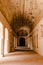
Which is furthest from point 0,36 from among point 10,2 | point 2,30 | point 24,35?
point 24,35

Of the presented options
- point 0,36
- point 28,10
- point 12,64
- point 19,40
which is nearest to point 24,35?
point 19,40

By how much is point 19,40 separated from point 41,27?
2619cm

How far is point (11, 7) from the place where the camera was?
1347 cm

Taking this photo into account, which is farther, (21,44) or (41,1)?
(21,44)

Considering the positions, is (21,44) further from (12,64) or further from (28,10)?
(12,64)

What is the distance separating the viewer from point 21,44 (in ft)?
132

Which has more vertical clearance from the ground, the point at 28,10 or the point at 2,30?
the point at 28,10

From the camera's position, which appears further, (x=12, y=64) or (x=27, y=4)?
(x=27, y=4)

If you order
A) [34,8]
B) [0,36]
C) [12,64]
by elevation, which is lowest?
[12,64]

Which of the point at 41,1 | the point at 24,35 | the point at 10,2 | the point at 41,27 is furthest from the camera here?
the point at 24,35

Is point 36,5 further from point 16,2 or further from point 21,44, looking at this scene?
point 21,44

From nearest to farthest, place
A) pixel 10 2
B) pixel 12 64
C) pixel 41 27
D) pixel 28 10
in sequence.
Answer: pixel 12 64 < pixel 10 2 < pixel 41 27 < pixel 28 10

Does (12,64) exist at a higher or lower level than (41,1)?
lower

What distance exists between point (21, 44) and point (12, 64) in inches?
1282
